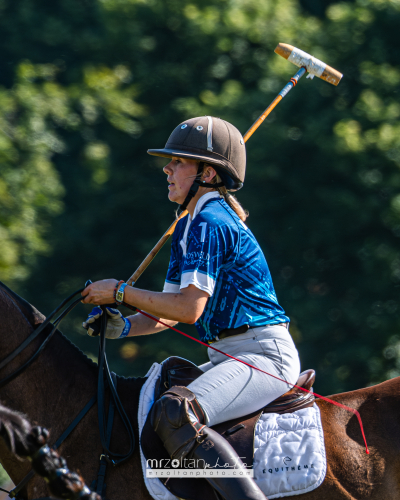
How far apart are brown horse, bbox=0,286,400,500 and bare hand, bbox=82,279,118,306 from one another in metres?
0.28

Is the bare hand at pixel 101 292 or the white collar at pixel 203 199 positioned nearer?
the bare hand at pixel 101 292

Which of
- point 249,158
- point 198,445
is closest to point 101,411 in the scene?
point 198,445

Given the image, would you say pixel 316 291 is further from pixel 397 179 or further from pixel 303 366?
pixel 397 179

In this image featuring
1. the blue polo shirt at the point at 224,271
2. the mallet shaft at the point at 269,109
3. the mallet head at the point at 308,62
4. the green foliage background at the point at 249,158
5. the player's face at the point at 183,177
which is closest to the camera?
the blue polo shirt at the point at 224,271

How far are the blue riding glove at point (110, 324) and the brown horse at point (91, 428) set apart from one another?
0.16 meters

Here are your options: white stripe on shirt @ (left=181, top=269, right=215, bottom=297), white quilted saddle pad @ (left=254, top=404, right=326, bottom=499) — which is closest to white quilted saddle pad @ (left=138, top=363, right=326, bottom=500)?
white quilted saddle pad @ (left=254, top=404, right=326, bottom=499)

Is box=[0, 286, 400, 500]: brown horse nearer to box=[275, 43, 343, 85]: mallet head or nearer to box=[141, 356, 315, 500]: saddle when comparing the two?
box=[141, 356, 315, 500]: saddle

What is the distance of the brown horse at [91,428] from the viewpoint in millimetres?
2514

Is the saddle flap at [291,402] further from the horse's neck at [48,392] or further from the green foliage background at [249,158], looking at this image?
the green foliage background at [249,158]

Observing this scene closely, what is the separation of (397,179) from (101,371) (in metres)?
5.06

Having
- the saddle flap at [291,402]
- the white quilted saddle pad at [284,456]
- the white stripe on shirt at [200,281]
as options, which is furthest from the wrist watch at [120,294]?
the saddle flap at [291,402]

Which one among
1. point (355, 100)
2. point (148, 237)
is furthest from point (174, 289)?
point (355, 100)

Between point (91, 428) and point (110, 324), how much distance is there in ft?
1.94

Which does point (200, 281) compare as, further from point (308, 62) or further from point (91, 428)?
point (308, 62)
